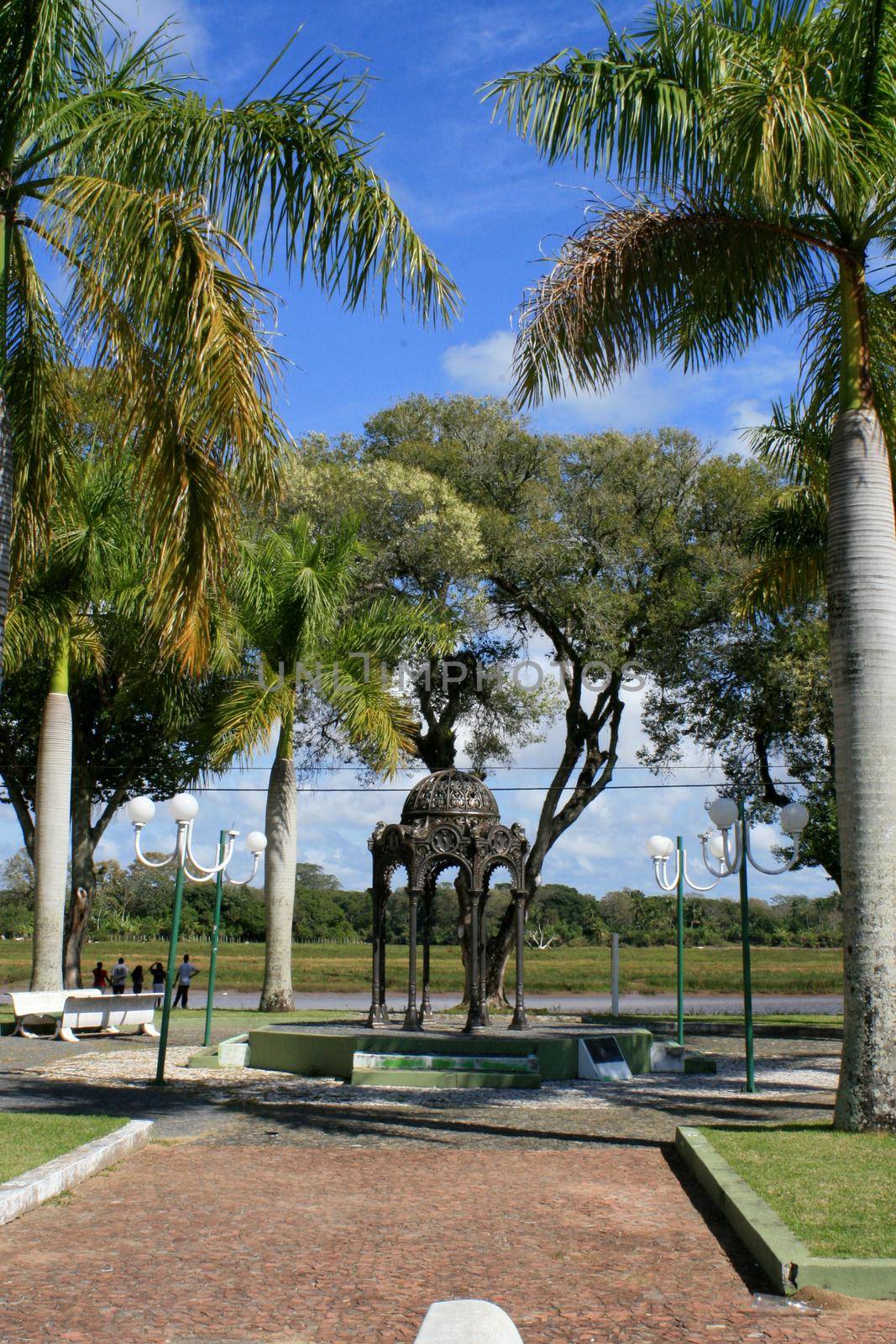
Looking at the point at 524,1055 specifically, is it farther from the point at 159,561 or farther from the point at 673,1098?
the point at 159,561

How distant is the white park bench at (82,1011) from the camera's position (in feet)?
60.7

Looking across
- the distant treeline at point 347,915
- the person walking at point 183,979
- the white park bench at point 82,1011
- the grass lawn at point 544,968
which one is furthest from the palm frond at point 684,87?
the distant treeline at point 347,915

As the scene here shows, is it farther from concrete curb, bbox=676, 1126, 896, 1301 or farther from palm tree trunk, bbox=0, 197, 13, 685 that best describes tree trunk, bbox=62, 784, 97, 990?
concrete curb, bbox=676, 1126, 896, 1301

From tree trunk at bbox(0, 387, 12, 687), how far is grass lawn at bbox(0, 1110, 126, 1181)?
9.57ft

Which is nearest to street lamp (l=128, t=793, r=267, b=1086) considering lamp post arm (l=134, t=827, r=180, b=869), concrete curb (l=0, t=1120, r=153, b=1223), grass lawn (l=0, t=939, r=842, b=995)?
lamp post arm (l=134, t=827, r=180, b=869)

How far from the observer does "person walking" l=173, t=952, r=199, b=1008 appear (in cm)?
2478

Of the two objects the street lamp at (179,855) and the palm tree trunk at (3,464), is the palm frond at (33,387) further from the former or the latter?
the street lamp at (179,855)

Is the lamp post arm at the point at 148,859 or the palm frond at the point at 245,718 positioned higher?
the palm frond at the point at 245,718

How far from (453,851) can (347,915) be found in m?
65.0

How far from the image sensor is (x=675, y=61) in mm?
9883

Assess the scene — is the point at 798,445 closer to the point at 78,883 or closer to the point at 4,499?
the point at 4,499

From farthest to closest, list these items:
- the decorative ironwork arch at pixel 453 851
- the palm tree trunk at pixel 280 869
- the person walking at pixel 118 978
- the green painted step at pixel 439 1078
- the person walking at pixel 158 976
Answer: the person walking at pixel 158 976 → the person walking at pixel 118 978 → the palm tree trunk at pixel 280 869 → the decorative ironwork arch at pixel 453 851 → the green painted step at pixel 439 1078

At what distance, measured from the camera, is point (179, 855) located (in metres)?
13.6

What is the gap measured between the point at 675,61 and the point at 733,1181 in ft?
27.1
